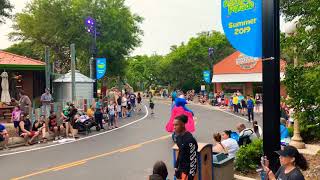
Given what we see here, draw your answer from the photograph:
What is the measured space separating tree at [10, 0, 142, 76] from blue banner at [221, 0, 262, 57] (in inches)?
1559

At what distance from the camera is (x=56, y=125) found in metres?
19.5

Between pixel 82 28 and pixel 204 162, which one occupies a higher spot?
pixel 82 28

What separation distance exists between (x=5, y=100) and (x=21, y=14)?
96.3 ft

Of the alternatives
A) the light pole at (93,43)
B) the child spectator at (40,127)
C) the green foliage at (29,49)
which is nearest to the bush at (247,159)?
the child spectator at (40,127)

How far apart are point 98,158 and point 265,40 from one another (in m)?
10.0

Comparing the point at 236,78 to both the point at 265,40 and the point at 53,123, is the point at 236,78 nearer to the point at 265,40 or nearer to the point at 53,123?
the point at 53,123

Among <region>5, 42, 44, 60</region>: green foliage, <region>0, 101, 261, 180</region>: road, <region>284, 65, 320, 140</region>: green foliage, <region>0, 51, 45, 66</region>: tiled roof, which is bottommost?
<region>0, 101, 261, 180</region>: road

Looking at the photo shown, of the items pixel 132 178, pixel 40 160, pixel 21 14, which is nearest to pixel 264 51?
pixel 132 178

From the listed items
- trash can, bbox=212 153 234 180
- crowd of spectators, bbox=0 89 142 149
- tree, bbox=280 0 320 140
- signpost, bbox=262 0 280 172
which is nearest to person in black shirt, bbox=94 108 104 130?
crowd of spectators, bbox=0 89 142 149

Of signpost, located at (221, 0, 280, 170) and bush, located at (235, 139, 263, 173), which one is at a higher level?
signpost, located at (221, 0, 280, 170)

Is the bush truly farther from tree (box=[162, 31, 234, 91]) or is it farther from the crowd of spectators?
tree (box=[162, 31, 234, 91])

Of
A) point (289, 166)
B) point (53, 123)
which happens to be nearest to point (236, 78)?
point (53, 123)

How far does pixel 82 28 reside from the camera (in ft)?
152

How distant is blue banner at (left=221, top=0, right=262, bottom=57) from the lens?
213 inches
